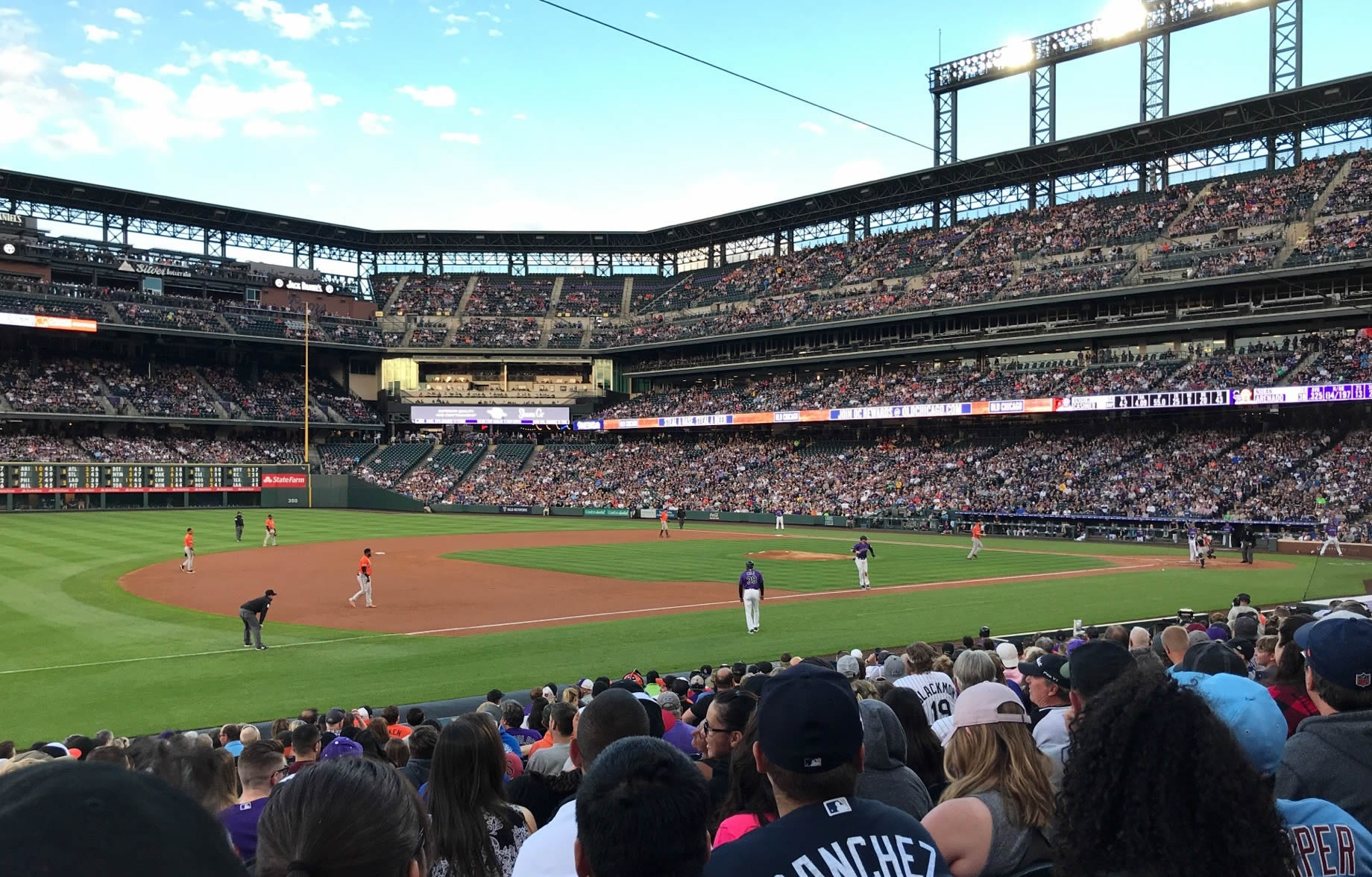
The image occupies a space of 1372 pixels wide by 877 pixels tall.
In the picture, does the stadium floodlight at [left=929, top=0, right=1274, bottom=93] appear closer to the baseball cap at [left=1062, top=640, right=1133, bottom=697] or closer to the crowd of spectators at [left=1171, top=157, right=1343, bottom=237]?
the crowd of spectators at [left=1171, top=157, right=1343, bottom=237]

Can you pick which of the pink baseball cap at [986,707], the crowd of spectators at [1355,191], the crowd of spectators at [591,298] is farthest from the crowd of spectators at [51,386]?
the crowd of spectators at [1355,191]

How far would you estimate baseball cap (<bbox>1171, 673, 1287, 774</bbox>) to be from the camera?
4223 mm

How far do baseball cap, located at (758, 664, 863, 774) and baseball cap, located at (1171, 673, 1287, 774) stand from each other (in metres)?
1.90

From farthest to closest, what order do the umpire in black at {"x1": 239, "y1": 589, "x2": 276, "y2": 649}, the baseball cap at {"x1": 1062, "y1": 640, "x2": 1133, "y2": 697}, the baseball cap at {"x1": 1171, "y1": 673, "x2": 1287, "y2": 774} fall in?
the umpire in black at {"x1": 239, "y1": 589, "x2": 276, "y2": 649}
the baseball cap at {"x1": 1062, "y1": 640, "x2": 1133, "y2": 697}
the baseball cap at {"x1": 1171, "y1": 673, "x2": 1287, "y2": 774}

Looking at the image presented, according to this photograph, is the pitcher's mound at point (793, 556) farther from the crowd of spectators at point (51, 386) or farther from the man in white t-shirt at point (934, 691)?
the crowd of spectators at point (51, 386)

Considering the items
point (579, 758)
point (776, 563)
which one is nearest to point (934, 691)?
point (579, 758)

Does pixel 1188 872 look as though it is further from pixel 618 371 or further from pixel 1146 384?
pixel 618 371

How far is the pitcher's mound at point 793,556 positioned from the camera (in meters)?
40.2

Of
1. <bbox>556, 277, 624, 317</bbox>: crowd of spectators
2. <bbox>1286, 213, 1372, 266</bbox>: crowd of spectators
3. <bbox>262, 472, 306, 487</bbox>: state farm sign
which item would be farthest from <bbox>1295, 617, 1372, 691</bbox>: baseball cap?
<bbox>556, 277, 624, 317</bbox>: crowd of spectators

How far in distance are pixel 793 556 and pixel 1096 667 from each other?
36.2 meters

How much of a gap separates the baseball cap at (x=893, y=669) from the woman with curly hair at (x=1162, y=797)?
26.2 feet

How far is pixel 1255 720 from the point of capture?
13.9 feet

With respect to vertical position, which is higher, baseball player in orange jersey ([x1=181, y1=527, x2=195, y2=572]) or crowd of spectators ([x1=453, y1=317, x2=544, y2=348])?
crowd of spectators ([x1=453, y1=317, x2=544, y2=348])

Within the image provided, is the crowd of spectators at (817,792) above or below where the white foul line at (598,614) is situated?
above
